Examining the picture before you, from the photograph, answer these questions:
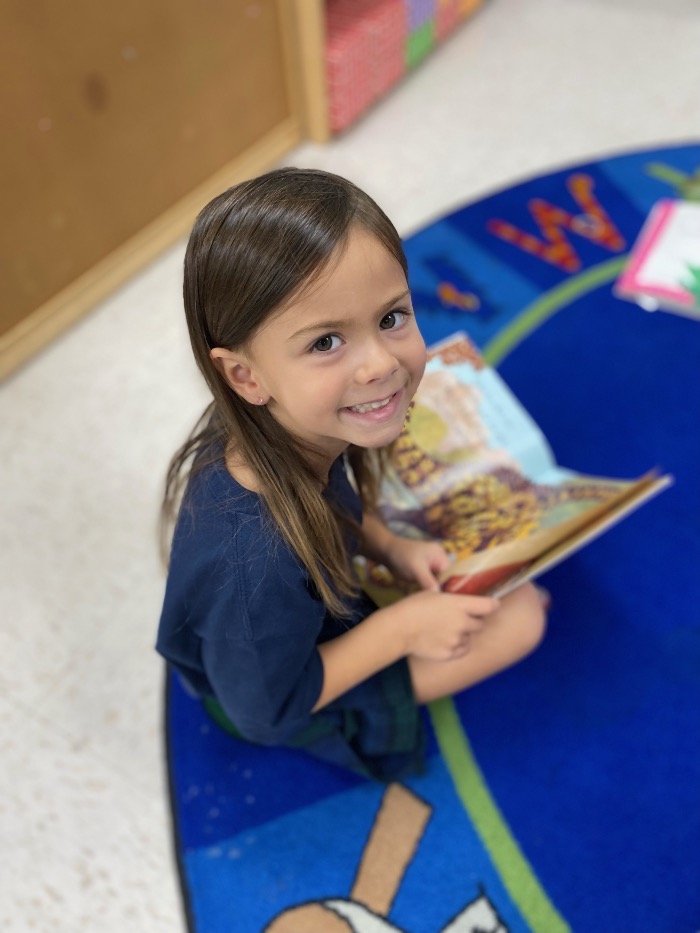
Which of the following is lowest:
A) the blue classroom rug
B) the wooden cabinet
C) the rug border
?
the blue classroom rug

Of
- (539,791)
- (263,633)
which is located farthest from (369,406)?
(539,791)

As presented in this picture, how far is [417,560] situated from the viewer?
0.86m

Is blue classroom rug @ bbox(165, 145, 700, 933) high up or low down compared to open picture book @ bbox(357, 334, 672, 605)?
down

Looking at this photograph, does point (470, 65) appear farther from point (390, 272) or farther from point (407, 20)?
point (390, 272)

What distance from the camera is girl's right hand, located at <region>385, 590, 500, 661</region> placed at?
2.49 feet

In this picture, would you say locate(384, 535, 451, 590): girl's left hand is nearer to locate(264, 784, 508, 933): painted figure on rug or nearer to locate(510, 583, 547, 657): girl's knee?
locate(510, 583, 547, 657): girl's knee

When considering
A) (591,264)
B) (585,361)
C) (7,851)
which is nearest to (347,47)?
(591,264)

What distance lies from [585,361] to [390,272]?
2.92ft

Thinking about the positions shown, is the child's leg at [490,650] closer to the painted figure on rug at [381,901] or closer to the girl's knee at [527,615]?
the girl's knee at [527,615]

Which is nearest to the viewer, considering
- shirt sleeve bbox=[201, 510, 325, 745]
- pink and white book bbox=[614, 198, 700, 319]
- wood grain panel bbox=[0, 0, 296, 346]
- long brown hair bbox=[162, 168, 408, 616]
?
long brown hair bbox=[162, 168, 408, 616]

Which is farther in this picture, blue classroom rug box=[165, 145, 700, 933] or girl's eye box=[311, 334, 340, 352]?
blue classroom rug box=[165, 145, 700, 933]

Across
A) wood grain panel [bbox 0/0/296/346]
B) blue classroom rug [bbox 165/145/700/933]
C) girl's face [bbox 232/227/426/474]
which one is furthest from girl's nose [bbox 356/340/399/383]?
wood grain panel [bbox 0/0/296/346]

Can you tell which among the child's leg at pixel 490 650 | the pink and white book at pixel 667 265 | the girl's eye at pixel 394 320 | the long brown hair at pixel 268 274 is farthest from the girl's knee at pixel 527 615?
the pink and white book at pixel 667 265

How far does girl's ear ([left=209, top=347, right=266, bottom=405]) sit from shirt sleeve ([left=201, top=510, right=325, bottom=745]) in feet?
0.34
